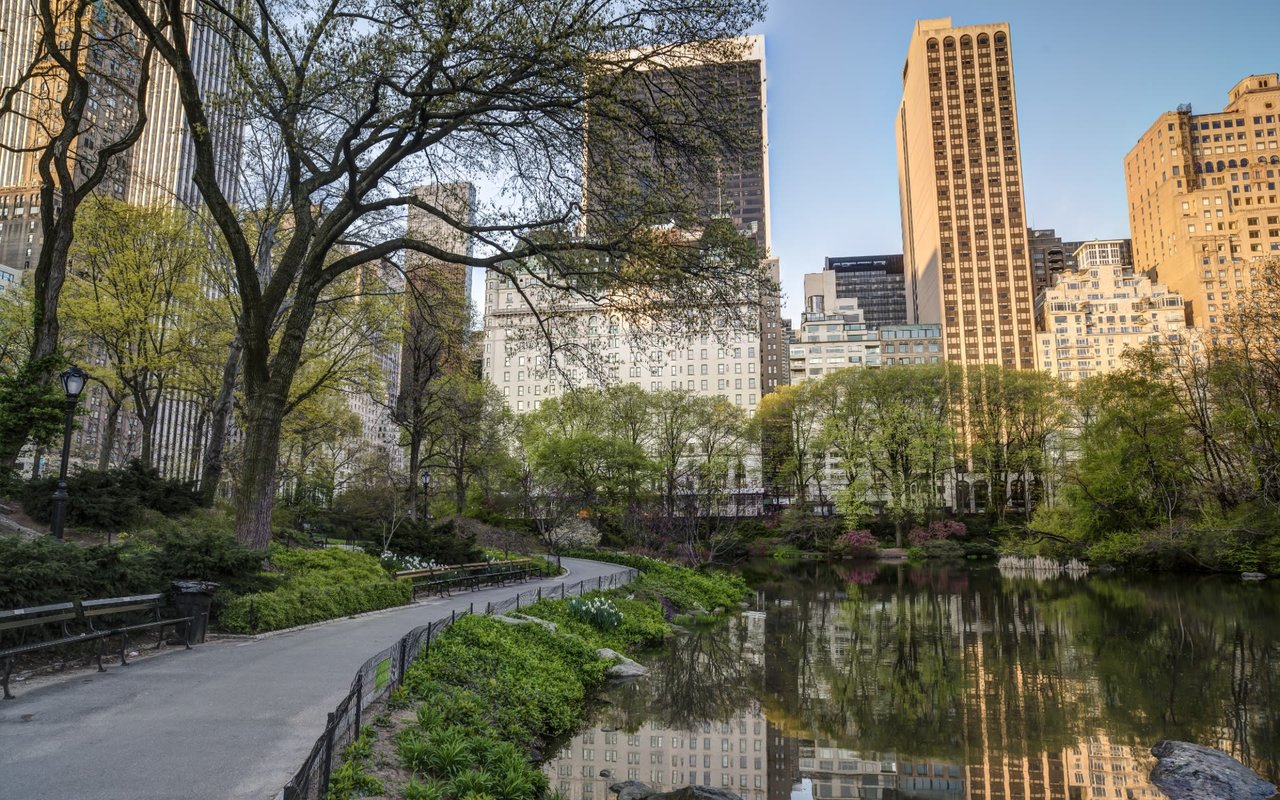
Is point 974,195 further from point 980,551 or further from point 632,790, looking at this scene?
point 632,790

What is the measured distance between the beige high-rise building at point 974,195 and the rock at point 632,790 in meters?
140

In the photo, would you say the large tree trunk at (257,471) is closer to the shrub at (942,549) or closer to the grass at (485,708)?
the grass at (485,708)

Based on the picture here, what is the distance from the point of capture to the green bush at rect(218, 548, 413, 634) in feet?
42.9

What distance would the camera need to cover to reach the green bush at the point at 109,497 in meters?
19.8

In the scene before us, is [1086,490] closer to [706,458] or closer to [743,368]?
[706,458]

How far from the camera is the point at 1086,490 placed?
4366 centimetres

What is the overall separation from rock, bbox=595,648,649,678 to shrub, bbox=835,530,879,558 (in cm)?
4816

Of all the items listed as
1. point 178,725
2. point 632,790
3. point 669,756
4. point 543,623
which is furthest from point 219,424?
point 632,790

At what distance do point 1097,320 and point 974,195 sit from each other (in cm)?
3214

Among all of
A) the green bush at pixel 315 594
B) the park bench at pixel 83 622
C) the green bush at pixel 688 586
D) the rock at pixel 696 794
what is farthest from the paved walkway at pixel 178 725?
the green bush at pixel 688 586

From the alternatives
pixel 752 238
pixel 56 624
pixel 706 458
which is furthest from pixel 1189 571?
pixel 56 624

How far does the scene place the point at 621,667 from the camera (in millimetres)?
16062

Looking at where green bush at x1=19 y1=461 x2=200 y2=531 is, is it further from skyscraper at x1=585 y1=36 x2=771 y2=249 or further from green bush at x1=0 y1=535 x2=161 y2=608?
skyscraper at x1=585 y1=36 x2=771 y2=249

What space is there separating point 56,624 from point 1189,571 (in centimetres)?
4916
